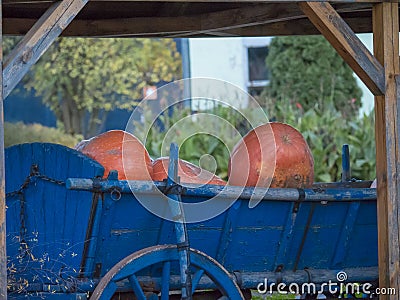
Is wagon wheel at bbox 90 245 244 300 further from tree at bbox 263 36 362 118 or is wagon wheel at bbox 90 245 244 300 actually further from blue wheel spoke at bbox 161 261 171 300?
tree at bbox 263 36 362 118

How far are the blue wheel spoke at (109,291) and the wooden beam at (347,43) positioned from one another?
71.0 inches

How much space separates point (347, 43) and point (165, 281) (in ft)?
5.62

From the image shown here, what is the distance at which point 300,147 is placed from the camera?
5.07 metres

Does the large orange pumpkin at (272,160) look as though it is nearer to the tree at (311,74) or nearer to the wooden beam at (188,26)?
the wooden beam at (188,26)

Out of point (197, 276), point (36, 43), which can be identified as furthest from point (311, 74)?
point (36, 43)

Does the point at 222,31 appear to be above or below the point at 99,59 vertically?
below

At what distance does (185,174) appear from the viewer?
190 inches

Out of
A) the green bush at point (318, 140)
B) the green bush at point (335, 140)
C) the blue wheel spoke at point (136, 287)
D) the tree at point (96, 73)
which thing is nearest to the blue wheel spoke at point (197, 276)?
the blue wheel spoke at point (136, 287)

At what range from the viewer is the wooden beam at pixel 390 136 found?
172 inches

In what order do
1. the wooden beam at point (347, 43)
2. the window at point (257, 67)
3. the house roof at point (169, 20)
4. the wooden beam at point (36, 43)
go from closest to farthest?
the wooden beam at point (36, 43)
the wooden beam at point (347, 43)
the house roof at point (169, 20)
the window at point (257, 67)

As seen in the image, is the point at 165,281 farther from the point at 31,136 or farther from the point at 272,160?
the point at 31,136

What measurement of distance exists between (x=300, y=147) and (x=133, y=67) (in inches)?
328

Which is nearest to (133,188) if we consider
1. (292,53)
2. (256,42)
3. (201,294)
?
(201,294)

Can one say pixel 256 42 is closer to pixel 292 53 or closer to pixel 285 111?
pixel 292 53
